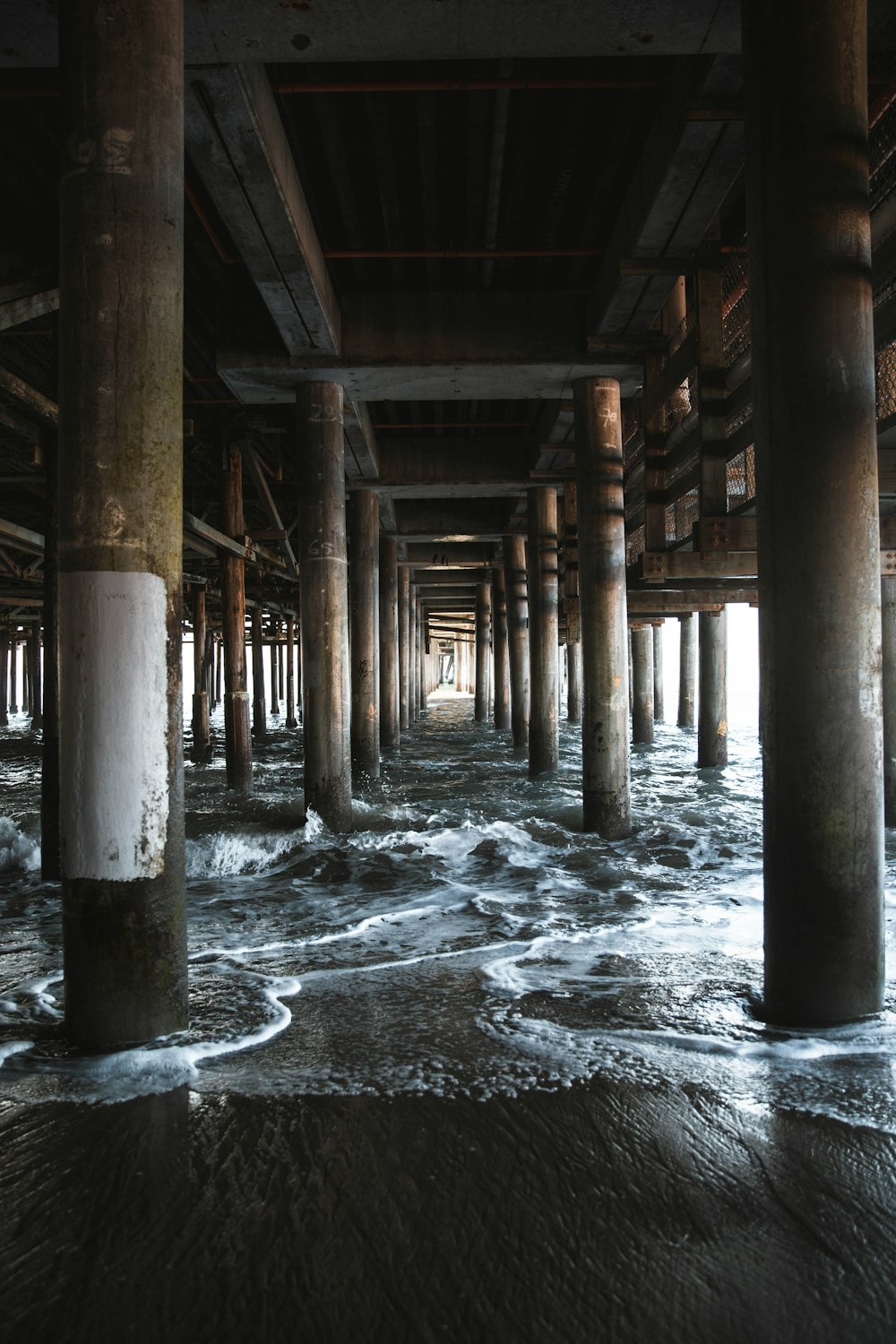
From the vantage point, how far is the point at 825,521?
3.29 meters

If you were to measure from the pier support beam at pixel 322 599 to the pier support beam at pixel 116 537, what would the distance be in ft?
17.7

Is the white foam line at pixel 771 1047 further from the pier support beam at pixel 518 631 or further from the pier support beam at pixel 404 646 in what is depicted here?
the pier support beam at pixel 404 646

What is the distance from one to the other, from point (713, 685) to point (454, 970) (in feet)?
35.3

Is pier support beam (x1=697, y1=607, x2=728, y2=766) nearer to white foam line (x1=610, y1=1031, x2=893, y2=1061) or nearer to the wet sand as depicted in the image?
white foam line (x1=610, y1=1031, x2=893, y2=1061)

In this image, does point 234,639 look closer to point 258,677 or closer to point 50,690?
point 50,690

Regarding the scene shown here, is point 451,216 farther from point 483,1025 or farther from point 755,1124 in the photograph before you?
point 755,1124

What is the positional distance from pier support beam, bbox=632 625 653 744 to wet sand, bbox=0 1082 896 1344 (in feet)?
56.0

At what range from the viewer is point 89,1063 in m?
3.14

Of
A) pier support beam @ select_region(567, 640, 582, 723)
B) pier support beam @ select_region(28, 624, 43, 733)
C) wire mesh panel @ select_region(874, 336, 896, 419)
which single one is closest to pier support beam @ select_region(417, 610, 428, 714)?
pier support beam @ select_region(567, 640, 582, 723)

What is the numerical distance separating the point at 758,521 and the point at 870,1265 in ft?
8.30

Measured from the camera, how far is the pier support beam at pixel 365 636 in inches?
534

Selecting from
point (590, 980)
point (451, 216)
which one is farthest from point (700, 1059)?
point (451, 216)

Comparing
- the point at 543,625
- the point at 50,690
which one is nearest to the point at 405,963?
the point at 50,690

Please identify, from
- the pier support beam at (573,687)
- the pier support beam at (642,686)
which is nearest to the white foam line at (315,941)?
the pier support beam at (642,686)
